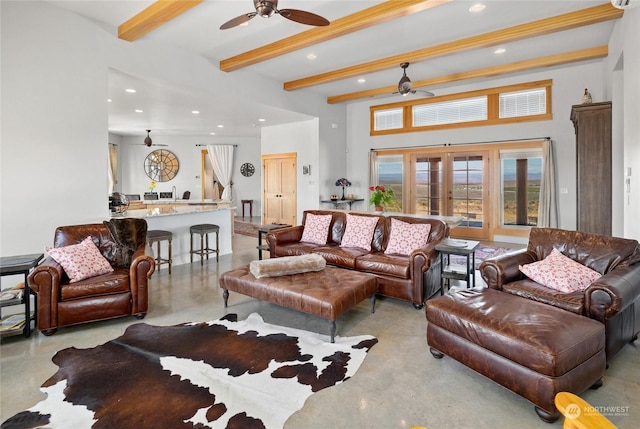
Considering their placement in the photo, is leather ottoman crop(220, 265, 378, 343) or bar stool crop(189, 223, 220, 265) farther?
bar stool crop(189, 223, 220, 265)

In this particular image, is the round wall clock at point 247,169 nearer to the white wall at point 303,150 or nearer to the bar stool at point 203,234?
the white wall at point 303,150

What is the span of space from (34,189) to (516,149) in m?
7.99

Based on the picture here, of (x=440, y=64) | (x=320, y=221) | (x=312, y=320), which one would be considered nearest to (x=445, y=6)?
(x=440, y=64)

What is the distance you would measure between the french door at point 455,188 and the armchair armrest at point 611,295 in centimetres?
528

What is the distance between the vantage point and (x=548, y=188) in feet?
21.7

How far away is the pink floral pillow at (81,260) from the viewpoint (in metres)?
3.21

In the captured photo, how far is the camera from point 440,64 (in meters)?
6.15

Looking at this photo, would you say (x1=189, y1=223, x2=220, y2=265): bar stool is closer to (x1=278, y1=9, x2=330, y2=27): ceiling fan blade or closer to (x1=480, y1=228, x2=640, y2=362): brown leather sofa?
(x1=278, y1=9, x2=330, y2=27): ceiling fan blade

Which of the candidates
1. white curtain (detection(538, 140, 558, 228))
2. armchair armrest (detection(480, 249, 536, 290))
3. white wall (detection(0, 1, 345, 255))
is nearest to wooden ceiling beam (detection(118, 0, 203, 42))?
white wall (detection(0, 1, 345, 255))

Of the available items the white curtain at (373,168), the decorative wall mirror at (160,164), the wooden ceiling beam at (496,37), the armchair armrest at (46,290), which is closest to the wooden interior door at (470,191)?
the white curtain at (373,168)

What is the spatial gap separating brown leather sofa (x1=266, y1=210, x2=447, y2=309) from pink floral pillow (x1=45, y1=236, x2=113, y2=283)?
2154mm

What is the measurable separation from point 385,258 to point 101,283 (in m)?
2.88

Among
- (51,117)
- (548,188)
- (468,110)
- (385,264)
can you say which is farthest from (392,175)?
(51,117)

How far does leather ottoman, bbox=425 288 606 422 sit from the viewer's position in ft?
6.15
